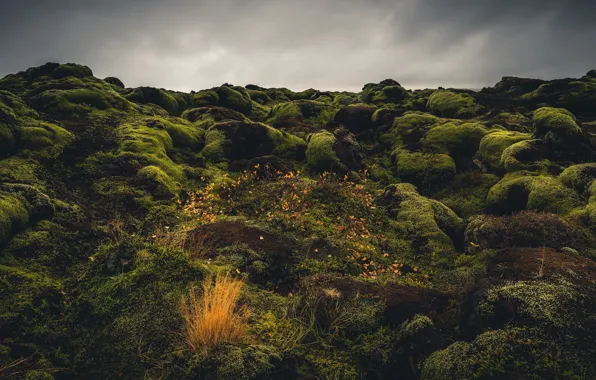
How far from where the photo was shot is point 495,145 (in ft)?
57.6

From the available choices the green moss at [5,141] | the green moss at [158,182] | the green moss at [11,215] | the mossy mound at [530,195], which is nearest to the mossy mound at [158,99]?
the green moss at [5,141]

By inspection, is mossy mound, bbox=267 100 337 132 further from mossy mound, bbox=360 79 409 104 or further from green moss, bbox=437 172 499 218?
green moss, bbox=437 172 499 218

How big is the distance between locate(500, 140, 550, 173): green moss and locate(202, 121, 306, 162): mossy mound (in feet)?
34.5

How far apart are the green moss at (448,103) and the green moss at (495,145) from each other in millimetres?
11149

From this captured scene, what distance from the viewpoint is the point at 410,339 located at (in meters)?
5.62

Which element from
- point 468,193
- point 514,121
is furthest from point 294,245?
point 514,121

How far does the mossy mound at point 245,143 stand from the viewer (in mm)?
19500

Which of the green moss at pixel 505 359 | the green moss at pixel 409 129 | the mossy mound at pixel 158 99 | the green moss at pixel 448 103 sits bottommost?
the green moss at pixel 505 359

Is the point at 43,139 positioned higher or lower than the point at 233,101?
lower

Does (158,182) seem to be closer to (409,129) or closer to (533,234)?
(533,234)

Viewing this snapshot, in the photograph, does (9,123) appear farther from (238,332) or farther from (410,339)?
(410,339)

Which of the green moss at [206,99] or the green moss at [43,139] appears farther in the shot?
the green moss at [206,99]

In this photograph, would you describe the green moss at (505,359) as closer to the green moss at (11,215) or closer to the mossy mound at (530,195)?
the mossy mound at (530,195)

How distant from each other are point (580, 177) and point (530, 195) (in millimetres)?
1707
